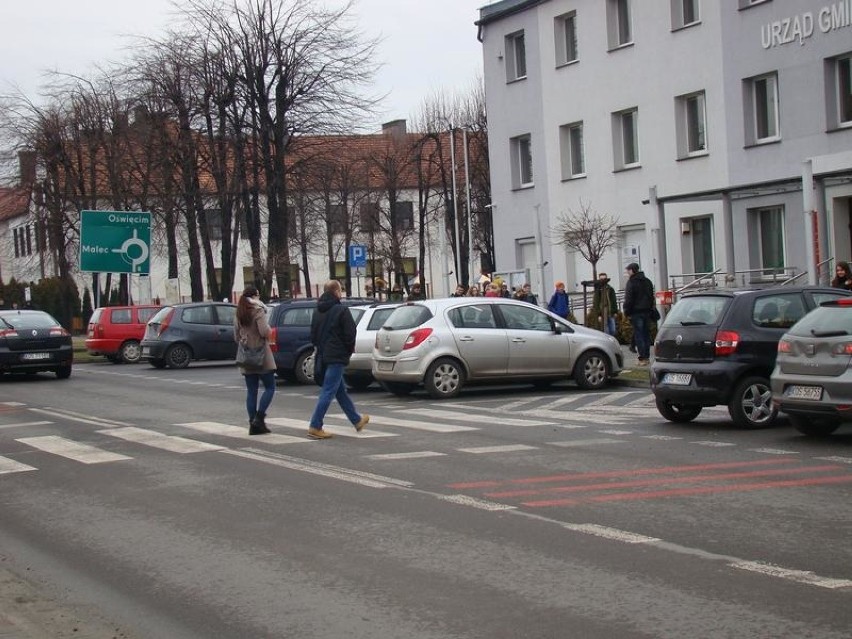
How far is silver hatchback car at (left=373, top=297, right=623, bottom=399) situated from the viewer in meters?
19.9

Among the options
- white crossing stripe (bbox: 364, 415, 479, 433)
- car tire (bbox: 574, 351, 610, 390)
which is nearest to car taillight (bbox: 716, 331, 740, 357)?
white crossing stripe (bbox: 364, 415, 479, 433)

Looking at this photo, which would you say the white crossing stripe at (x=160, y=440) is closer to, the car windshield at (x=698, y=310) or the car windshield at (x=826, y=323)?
the car windshield at (x=698, y=310)

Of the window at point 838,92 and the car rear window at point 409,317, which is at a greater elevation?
the window at point 838,92

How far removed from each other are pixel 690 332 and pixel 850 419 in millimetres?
2761

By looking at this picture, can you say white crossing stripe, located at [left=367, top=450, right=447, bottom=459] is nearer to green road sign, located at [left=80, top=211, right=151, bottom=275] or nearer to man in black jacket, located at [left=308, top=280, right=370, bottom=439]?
man in black jacket, located at [left=308, top=280, right=370, bottom=439]

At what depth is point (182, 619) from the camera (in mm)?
6609

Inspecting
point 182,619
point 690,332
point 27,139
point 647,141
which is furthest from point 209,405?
point 27,139

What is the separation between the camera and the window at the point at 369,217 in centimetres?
6338

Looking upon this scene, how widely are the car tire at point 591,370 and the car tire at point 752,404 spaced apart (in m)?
6.14

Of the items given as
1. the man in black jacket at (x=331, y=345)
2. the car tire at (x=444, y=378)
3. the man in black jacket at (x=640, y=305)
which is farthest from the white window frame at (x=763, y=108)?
the man in black jacket at (x=331, y=345)

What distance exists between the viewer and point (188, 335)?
3316 cm

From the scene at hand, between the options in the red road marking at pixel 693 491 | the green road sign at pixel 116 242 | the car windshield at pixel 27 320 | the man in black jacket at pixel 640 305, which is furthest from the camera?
the green road sign at pixel 116 242

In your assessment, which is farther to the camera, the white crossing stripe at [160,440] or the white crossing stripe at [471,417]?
the white crossing stripe at [471,417]

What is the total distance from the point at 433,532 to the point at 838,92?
2377 centimetres
